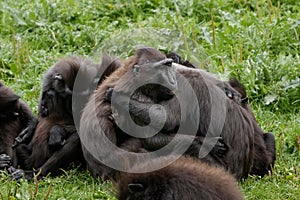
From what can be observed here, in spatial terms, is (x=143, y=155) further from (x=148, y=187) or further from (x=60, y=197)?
(x=148, y=187)

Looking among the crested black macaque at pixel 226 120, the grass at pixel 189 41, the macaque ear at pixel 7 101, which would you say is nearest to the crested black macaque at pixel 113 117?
the crested black macaque at pixel 226 120

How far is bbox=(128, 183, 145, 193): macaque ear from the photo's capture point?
6.41 metres

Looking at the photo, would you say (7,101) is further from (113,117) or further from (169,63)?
(169,63)

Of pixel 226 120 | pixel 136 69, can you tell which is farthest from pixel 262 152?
pixel 136 69

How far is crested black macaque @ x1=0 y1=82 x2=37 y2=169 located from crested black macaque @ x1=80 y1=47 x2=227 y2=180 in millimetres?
1145

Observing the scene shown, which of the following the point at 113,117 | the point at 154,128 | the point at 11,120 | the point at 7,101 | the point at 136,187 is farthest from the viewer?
the point at 11,120

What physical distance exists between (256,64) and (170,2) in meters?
2.85

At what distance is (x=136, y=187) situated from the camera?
643 centimetres

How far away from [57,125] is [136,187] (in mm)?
2825

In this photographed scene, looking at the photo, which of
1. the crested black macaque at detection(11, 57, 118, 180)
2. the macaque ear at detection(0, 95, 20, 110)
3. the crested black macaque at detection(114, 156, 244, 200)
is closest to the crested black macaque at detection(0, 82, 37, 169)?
the macaque ear at detection(0, 95, 20, 110)

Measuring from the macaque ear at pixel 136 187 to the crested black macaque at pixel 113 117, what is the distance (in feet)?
5.35

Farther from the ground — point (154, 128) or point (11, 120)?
point (154, 128)

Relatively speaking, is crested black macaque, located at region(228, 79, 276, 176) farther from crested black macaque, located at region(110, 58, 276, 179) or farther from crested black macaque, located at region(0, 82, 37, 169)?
crested black macaque, located at region(0, 82, 37, 169)

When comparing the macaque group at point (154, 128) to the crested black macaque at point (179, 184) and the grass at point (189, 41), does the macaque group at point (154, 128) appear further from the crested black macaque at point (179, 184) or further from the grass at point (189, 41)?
the crested black macaque at point (179, 184)
